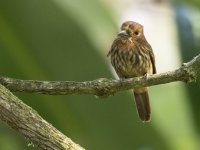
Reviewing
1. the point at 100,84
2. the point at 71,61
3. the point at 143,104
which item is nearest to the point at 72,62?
the point at 71,61

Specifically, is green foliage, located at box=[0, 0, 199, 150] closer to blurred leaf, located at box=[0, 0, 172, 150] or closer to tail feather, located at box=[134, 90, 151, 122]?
blurred leaf, located at box=[0, 0, 172, 150]

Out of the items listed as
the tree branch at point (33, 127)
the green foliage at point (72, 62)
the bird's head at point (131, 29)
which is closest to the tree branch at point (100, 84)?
the green foliage at point (72, 62)

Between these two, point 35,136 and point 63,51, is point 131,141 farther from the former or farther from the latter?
point 35,136

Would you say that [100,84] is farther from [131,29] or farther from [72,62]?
[131,29]

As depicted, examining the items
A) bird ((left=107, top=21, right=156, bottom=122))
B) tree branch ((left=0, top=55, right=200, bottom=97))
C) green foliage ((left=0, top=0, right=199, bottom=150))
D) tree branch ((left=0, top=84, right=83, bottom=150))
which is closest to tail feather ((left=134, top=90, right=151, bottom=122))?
bird ((left=107, top=21, right=156, bottom=122))

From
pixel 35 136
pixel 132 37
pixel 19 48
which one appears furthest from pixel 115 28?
pixel 132 37

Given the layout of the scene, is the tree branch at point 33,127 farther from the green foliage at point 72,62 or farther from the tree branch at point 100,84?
the green foliage at point 72,62
